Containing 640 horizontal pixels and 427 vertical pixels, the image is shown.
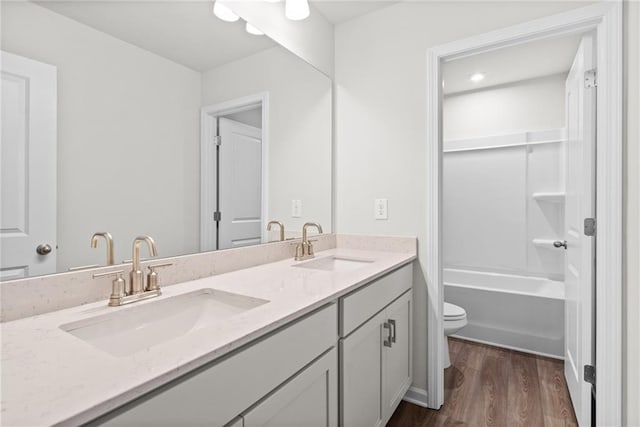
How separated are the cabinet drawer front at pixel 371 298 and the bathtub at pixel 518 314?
1.32 metres

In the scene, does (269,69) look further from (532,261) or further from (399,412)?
(532,261)

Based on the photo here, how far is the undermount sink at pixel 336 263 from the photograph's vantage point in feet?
6.00

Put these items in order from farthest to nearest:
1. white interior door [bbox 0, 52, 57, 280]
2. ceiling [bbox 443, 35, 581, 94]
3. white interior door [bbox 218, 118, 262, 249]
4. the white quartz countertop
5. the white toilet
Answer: ceiling [bbox 443, 35, 581, 94]
the white toilet
white interior door [bbox 218, 118, 262, 249]
white interior door [bbox 0, 52, 57, 280]
the white quartz countertop

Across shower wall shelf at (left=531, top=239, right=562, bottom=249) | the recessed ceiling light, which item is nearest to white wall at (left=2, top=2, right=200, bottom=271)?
the recessed ceiling light

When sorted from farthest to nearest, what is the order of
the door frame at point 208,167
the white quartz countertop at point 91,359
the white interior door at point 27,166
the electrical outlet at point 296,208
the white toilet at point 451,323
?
1. the white toilet at point 451,323
2. the electrical outlet at point 296,208
3. the door frame at point 208,167
4. the white interior door at point 27,166
5. the white quartz countertop at point 91,359

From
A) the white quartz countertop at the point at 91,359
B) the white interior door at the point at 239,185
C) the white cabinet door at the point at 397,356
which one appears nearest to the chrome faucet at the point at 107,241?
the white quartz countertop at the point at 91,359

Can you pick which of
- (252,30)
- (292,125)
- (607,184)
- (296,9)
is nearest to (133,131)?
(252,30)

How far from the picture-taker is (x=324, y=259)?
6.26 feet

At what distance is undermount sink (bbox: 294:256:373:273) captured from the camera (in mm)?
1830

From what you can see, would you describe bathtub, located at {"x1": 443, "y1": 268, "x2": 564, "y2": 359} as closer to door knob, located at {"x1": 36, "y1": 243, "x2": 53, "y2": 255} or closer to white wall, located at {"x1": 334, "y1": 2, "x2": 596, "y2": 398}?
white wall, located at {"x1": 334, "y1": 2, "x2": 596, "y2": 398}

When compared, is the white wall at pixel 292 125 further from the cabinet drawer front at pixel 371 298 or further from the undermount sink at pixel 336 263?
the cabinet drawer front at pixel 371 298

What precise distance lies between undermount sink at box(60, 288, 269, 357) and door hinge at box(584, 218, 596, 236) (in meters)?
1.50

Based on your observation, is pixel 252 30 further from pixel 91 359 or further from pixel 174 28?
pixel 91 359

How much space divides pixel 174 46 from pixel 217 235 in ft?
A: 2.48
